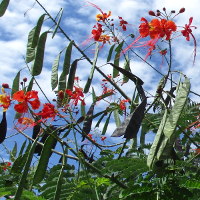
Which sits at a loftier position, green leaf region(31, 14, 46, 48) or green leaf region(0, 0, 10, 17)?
green leaf region(0, 0, 10, 17)

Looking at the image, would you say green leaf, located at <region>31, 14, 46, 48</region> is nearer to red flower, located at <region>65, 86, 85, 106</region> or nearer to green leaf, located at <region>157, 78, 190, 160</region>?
red flower, located at <region>65, 86, 85, 106</region>

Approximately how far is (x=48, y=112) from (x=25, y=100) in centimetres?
15

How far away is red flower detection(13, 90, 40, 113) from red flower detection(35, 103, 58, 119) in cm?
5

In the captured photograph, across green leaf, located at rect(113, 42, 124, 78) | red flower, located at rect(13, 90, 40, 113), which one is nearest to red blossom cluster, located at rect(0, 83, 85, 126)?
red flower, located at rect(13, 90, 40, 113)

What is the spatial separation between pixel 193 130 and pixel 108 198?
878mm

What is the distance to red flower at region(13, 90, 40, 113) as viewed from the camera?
7.47ft

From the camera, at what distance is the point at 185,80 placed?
1649 millimetres

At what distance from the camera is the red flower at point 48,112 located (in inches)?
91.3

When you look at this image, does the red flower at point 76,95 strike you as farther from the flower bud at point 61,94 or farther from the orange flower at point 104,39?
the orange flower at point 104,39

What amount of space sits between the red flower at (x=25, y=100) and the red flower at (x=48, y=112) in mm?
50

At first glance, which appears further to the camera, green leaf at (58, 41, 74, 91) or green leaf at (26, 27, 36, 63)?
green leaf at (26, 27, 36, 63)

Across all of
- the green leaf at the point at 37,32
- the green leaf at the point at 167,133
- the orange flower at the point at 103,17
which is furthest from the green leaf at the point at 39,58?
the green leaf at the point at 167,133

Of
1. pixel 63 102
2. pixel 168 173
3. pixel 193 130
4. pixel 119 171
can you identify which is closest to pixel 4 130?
pixel 63 102

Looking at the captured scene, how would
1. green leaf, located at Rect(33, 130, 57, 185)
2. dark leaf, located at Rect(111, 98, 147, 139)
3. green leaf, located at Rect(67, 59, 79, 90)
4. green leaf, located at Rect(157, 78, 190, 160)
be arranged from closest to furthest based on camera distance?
green leaf, located at Rect(157, 78, 190, 160) < dark leaf, located at Rect(111, 98, 147, 139) < green leaf, located at Rect(33, 130, 57, 185) < green leaf, located at Rect(67, 59, 79, 90)
